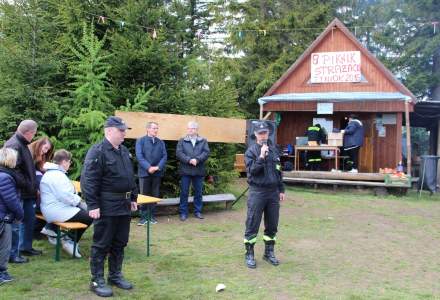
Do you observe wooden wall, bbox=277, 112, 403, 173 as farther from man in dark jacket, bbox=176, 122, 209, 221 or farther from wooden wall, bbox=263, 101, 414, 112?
man in dark jacket, bbox=176, 122, 209, 221

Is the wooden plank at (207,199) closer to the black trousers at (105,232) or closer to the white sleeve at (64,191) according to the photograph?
the white sleeve at (64,191)

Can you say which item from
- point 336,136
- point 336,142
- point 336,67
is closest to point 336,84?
point 336,67

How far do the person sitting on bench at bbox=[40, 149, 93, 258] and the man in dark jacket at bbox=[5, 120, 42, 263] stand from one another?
0.17 m

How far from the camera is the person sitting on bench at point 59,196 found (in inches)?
248

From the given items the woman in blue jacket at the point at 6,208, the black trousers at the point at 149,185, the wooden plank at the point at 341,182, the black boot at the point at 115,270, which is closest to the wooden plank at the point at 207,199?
the black trousers at the point at 149,185

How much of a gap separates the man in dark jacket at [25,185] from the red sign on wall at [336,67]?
12.7 meters

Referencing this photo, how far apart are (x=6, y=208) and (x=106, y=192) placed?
44.8 inches

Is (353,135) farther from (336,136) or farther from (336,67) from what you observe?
(336,67)

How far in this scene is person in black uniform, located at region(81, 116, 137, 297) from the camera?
5047 millimetres

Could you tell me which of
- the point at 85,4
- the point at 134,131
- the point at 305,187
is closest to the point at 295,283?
the point at 134,131

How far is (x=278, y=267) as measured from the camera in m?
6.38

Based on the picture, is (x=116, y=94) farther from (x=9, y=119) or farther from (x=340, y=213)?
(x=340, y=213)

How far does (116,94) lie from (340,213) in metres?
5.52

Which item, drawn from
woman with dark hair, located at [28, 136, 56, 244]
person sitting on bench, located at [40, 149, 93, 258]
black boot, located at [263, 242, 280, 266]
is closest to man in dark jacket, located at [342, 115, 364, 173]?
black boot, located at [263, 242, 280, 266]
